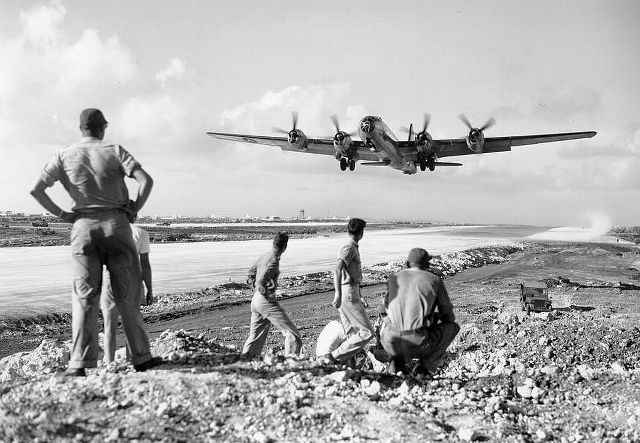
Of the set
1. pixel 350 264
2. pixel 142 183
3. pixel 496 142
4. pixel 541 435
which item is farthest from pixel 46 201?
pixel 496 142

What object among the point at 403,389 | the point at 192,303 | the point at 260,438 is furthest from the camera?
the point at 192,303

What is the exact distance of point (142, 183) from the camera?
13.9ft

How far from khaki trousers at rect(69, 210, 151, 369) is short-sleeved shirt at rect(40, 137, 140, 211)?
14 cm

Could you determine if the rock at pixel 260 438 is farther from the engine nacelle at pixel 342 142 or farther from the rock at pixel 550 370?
the engine nacelle at pixel 342 142

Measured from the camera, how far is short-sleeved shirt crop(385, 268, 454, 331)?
514cm

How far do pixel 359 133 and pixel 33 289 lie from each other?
51.0ft

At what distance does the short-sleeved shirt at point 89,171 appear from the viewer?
14.0 feet

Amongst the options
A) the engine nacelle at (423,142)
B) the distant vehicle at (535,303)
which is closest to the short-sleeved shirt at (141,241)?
the distant vehicle at (535,303)

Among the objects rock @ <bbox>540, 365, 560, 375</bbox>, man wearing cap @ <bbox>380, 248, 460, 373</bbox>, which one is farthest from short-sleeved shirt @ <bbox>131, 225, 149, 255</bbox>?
rock @ <bbox>540, 365, 560, 375</bbox>

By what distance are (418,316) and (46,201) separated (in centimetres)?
377

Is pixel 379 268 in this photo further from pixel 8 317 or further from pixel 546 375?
pixel 546 375

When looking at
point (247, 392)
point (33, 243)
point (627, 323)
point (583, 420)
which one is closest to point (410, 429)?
point (247, 392)

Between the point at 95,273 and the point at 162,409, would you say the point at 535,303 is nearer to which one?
the point at 162,409

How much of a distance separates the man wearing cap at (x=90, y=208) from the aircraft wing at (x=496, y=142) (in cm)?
2338
